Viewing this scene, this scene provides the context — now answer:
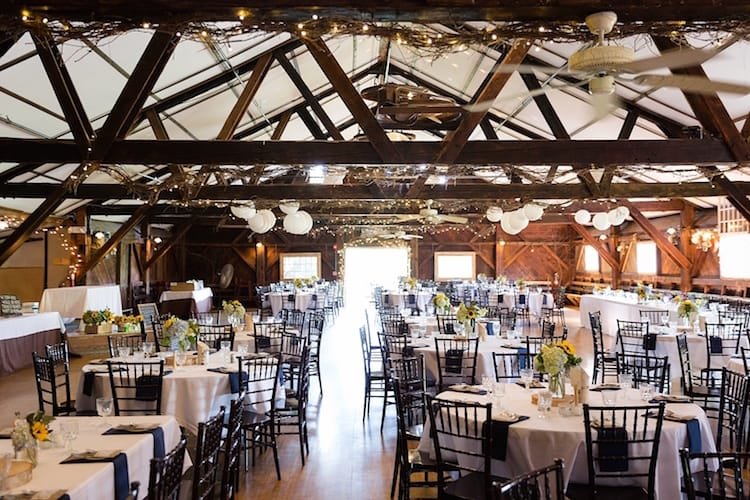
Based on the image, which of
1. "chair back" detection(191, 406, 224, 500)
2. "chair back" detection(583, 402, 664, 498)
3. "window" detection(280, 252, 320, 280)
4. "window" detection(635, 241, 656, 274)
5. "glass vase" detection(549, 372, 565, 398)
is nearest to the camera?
"chair back" detection(191, 406, 224, 500)

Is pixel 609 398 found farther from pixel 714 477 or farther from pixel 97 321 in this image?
pixel 97 321

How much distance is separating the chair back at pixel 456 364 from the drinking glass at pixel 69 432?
146 inches

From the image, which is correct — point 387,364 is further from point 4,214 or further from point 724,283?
point 724,283

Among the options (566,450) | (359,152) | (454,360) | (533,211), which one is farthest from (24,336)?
(566,450)

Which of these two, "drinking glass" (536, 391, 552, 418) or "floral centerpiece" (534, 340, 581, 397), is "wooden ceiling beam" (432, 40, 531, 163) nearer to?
"floral centerpiece" (534, 340, 581, 397)

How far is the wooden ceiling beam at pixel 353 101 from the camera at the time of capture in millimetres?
5637

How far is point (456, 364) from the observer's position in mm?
6648

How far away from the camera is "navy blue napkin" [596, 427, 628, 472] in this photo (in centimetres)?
362

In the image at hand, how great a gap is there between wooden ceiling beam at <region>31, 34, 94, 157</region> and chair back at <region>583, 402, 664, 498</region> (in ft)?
15.4

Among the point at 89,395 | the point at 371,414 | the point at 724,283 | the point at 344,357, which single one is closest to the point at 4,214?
the point at 344,357

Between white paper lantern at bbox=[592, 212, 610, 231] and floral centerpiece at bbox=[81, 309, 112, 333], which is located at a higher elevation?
white paper lantern at bbox=[592, 212, 610, 231]

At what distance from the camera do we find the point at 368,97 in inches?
243

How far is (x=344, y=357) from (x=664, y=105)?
6732mm

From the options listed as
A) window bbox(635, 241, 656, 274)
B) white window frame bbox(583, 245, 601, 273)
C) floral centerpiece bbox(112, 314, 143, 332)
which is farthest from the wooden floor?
white window frame bbox(583, 245, 601, 273)
